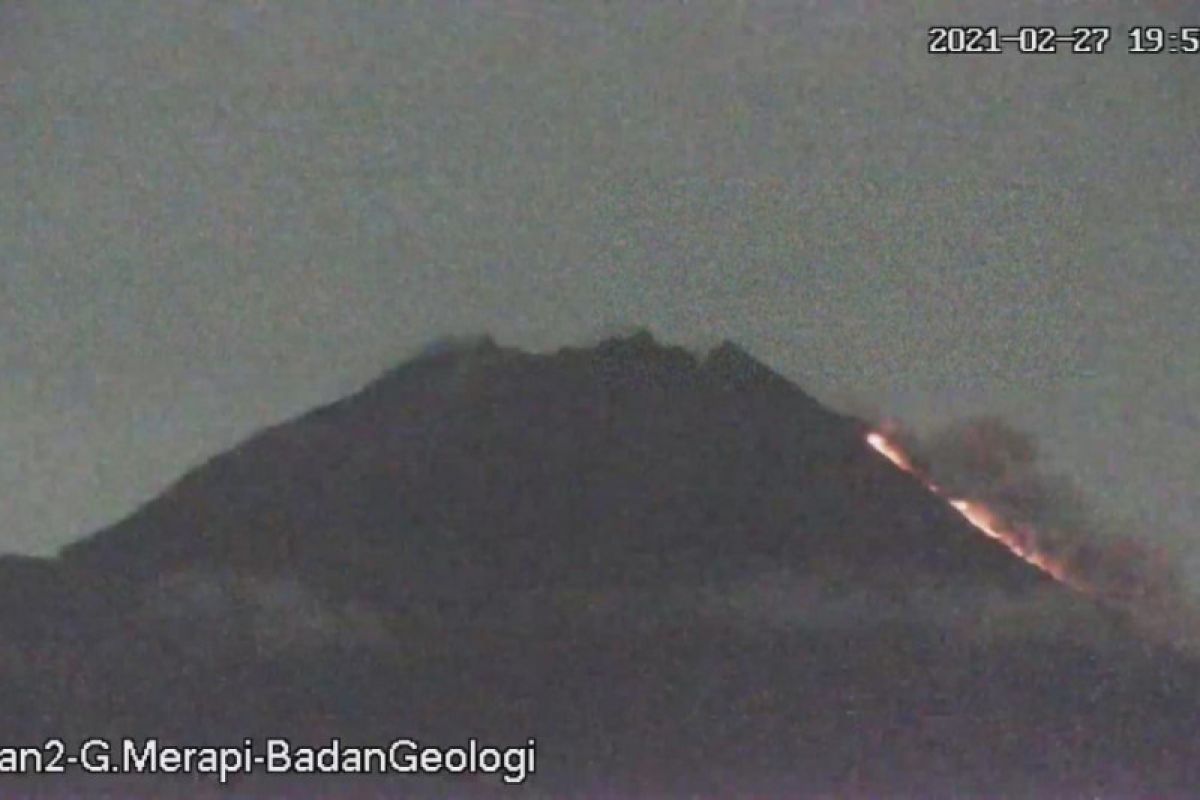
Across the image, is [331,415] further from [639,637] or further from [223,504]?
[639,637]

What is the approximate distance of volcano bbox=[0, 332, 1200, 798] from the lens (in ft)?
12.8

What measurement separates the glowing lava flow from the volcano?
2 cm

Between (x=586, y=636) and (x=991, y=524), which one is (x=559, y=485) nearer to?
(x=586, y=636)

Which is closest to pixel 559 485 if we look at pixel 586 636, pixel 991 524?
pixel 586 636

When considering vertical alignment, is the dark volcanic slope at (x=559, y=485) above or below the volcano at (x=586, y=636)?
above

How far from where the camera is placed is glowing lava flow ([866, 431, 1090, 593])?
3914mm

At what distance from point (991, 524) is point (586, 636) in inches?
29.8

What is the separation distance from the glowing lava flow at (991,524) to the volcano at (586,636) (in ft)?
0.06

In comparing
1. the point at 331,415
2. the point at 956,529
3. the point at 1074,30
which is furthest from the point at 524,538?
the point at 1074,30

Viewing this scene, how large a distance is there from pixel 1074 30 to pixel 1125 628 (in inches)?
43.0

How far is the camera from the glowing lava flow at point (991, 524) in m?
3.91

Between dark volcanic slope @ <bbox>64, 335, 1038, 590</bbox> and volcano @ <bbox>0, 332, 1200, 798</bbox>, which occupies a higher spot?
dark volcanic slope @ <bbox>64, 335, 1038, 590</bbox>

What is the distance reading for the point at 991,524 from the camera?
3928mm

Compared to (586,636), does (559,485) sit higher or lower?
higher
